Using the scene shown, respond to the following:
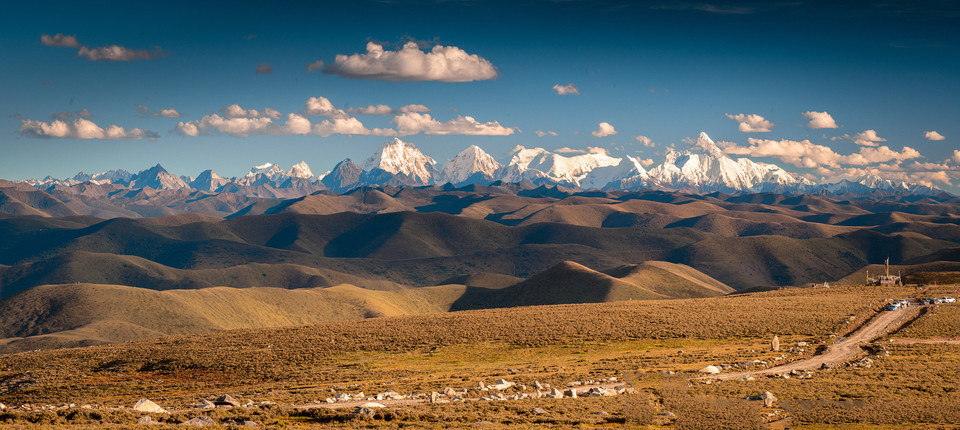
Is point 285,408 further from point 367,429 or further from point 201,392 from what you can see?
point 201,392

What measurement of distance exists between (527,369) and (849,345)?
3196 cm

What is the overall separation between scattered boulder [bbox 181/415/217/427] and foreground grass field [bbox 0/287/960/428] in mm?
821

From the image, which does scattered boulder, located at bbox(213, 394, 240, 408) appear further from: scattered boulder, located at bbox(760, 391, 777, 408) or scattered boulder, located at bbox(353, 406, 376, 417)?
scattered boulder, located at bbox(760, 391, 777, 408)

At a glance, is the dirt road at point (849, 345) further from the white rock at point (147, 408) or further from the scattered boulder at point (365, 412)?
the white rock at point (147, 408)

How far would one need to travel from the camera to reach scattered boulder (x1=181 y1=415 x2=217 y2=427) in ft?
125

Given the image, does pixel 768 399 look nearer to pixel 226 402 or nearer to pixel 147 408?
pixel 226 402

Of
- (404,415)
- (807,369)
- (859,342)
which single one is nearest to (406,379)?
(404,415)

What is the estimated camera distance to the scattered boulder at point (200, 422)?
3798 centimetres

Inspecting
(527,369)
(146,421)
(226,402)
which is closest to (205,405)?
(226,402)

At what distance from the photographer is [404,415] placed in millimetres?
41219

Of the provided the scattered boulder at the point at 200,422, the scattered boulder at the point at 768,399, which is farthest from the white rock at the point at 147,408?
the scattered boulder at the point at 768,399

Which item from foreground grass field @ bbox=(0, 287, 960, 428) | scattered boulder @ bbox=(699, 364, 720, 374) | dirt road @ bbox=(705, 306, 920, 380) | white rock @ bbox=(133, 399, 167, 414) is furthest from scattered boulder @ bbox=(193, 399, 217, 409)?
scattered boulder @ bbox=(699, 364, 720, 374)

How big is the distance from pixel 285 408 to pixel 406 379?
19.0 m

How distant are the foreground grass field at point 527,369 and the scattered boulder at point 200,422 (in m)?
0.82
